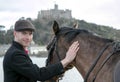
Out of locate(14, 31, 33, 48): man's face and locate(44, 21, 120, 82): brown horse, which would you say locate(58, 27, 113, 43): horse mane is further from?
locate(14, 31, 33, 48): man's face

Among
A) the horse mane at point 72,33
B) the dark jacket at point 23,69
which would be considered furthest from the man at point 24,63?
the horse mane at point 72,33

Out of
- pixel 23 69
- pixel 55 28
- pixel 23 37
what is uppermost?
pixel 55 28

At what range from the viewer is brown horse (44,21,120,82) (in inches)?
205

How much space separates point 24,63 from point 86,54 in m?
0.95

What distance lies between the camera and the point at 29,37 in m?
5.93

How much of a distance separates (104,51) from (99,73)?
33 cm

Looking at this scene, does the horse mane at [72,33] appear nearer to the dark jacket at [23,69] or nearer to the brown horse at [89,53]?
the brown horse at [89,53]

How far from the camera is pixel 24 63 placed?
18.8ft

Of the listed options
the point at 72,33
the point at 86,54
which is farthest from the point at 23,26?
the point at 86,54

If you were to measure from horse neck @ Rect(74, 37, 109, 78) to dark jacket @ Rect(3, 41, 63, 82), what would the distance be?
1.02 feet

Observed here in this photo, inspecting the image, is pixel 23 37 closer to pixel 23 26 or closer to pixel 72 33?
pixel 23 26

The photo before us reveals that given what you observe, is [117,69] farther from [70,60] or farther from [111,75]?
[70,60]

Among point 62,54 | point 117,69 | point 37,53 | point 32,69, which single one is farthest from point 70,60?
point 37,53

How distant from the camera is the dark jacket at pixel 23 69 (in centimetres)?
573
